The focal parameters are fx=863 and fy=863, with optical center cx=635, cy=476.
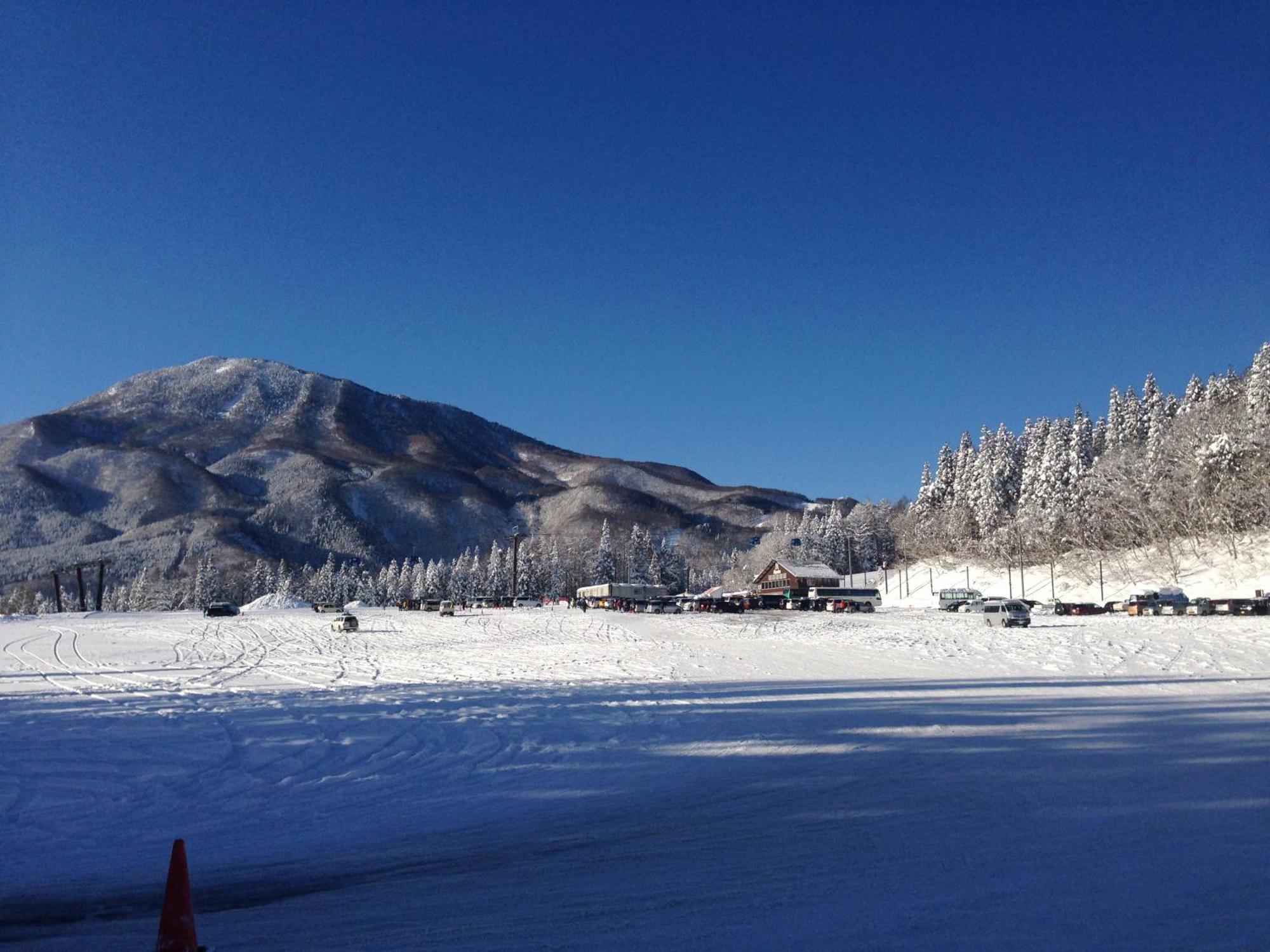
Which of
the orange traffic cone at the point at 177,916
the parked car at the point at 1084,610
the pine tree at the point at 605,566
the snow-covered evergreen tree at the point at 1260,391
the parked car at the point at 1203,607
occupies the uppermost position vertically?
the snow-covered evergreen tree at the point at 1260,391

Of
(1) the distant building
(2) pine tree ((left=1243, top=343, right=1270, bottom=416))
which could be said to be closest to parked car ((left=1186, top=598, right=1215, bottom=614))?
(2) pine tree ((left=1243, top=343, right=1270, bottom=416))

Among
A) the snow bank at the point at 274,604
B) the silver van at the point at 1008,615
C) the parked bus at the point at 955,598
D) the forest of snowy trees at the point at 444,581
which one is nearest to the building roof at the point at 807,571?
the parked bus at the point at 955,598

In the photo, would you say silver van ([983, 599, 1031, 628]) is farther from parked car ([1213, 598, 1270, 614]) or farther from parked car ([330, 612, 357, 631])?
parked car ([330, 612, 357, 631])

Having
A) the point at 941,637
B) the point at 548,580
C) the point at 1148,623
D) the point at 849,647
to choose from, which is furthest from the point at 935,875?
the point at 548,580

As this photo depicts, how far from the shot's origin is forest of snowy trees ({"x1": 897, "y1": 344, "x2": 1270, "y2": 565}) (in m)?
74.0

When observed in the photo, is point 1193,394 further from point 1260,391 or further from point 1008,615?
point 1008,615

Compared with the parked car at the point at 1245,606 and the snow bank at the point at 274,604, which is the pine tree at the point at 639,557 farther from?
the parked car at the point at 1245,606

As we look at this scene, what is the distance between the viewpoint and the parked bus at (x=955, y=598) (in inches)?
2788

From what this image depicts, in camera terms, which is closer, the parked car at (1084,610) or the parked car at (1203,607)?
the parked car at (1203,607)

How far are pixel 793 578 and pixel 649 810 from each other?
104 metres

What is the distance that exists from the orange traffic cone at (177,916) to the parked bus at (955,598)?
70.1 metres

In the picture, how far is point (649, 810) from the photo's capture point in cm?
984

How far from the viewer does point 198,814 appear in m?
9.89

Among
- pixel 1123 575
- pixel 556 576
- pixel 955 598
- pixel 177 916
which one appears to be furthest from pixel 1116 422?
pixel 177 916
